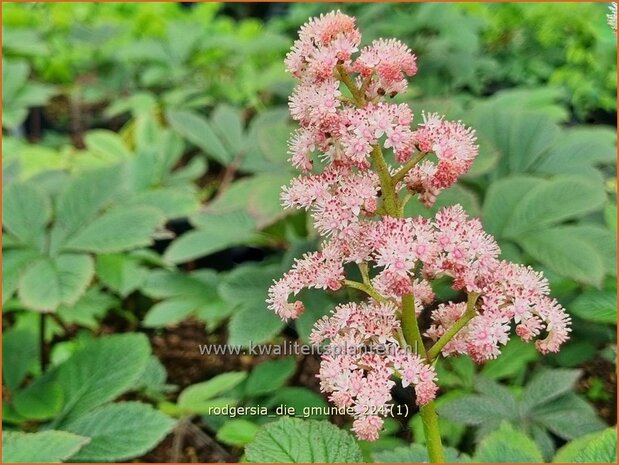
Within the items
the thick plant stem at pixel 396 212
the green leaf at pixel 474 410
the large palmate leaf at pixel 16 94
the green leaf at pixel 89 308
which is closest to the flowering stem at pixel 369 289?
the thick plant stem at pixel 396 212

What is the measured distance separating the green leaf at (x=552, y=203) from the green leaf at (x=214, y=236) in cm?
33

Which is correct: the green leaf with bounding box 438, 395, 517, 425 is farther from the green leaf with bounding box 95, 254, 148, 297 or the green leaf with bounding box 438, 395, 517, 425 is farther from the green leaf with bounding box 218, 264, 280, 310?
the green leaf with bounding box 95, 254, 148, 297

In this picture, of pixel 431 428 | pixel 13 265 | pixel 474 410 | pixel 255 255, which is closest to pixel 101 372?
pixel 13 265

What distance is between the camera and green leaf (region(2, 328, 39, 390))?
1.00 meters

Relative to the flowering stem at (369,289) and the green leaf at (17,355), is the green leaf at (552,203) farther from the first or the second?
the green leaf at (17,355)

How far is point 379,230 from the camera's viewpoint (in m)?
0.42

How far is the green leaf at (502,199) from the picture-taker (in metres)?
0.90

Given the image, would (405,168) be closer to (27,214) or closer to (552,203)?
(552,203)

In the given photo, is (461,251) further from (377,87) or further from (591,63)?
(591,63)

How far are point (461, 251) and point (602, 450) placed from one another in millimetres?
291

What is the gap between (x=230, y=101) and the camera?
6.27 ft

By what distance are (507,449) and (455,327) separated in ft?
0.95

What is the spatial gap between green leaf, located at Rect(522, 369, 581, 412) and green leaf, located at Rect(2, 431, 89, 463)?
0.47 m

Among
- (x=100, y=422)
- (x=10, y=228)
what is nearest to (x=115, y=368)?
(x=100, y=422)
